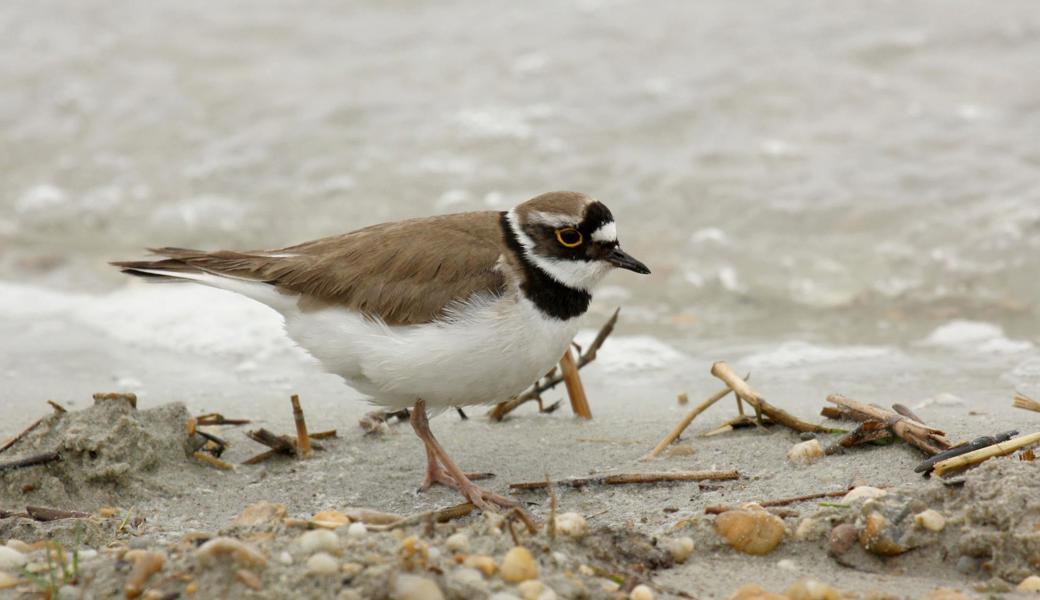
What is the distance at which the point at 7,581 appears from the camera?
339cm

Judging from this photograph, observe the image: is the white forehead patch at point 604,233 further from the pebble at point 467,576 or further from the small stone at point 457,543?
the pebble at point 467,576

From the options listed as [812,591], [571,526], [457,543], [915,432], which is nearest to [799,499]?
[915,432]

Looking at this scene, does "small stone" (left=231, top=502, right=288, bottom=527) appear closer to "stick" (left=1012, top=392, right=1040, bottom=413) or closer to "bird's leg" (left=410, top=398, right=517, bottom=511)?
"bird's leg" (left=410, top=398, right=517, bottom=511)

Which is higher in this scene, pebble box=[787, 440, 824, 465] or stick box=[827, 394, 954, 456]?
stick box=[827, 394, 954, 456]

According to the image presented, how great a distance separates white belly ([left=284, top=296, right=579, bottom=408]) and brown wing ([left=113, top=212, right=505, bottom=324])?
69mm

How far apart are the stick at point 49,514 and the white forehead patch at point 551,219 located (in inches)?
81.6

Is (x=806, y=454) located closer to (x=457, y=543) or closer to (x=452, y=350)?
(x=452, y=350)

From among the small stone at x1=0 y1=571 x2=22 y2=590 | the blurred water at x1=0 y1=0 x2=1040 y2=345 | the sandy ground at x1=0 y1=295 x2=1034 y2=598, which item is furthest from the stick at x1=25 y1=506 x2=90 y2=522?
the blurred water at x1=0 y1=0 x2=1040 y2=345

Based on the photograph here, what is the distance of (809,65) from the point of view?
11.1 meters

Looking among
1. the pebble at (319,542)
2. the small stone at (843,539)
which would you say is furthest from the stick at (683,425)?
the pebble at (319,542)

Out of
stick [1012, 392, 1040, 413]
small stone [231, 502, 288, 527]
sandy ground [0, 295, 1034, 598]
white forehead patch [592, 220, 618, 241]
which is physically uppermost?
white forehead patch [592, 220, 618, 241]

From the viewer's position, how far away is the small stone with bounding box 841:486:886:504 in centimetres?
392

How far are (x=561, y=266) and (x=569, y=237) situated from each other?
139mm

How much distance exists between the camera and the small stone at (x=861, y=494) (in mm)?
3922
